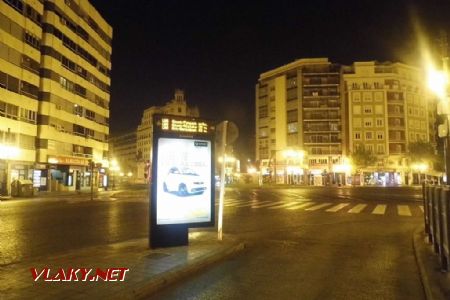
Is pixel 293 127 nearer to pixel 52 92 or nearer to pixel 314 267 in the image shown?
pixel 52 92

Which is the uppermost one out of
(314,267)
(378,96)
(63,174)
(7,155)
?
(378,96)

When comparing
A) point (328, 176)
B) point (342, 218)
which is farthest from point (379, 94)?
point (342, 218)

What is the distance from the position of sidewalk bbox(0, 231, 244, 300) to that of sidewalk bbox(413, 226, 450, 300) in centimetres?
386

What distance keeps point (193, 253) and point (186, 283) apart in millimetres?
1848

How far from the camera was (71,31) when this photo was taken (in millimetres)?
51375

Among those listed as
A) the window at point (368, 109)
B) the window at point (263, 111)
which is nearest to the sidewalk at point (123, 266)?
the window at point (368, 109)

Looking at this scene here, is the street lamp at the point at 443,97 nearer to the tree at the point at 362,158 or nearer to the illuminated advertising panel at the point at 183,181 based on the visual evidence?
the illuminated advertising panel at the point at 183,181

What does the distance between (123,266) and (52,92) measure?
4395 centimetres

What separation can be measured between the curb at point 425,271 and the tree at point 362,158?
69342 millimetres

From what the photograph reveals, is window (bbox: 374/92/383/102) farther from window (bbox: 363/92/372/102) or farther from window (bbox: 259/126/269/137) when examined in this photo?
window (bbox: 259/126/269/137)

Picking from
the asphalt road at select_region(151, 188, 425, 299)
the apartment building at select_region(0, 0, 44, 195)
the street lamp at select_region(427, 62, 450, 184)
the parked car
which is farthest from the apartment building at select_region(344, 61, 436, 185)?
the parked car

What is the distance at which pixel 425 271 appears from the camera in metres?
7.23

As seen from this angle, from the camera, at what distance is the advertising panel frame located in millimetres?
9242

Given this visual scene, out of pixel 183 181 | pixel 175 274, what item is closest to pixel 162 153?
pixel 183 181
